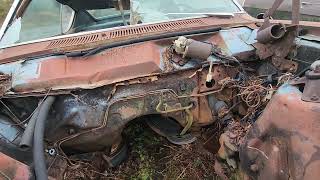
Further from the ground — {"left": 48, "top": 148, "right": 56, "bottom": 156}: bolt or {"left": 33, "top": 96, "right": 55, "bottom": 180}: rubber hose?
{"left": 33, "top": 96, "right": 55, "bottom": 180}: rubber hose

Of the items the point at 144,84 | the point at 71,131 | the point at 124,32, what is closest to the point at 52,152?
the point at 71,131

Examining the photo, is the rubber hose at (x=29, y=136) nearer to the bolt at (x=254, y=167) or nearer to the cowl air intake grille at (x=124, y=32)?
the cowl air intake grille at (x=124, y=32)

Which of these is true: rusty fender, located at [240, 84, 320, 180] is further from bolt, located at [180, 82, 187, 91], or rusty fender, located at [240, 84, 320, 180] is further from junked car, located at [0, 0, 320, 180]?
bolt, located at [180, 82, 187, 91]

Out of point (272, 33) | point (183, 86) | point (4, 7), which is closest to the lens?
point (272, 33)

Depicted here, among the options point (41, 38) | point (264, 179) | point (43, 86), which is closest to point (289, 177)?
point (264, 179)

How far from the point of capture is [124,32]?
11.6 feet

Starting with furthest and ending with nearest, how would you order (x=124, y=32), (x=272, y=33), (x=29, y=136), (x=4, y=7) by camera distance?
(x=4, y=7) < (x=124, y=32) < (x=272, y=33) < (x=29, y=136)

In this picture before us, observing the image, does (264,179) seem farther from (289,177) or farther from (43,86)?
(43,86)

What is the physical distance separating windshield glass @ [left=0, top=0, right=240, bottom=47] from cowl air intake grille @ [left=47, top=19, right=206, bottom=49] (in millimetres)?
224

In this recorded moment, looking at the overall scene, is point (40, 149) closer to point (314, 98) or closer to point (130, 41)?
point (130, 41)

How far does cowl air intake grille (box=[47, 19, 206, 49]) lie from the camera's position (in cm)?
347

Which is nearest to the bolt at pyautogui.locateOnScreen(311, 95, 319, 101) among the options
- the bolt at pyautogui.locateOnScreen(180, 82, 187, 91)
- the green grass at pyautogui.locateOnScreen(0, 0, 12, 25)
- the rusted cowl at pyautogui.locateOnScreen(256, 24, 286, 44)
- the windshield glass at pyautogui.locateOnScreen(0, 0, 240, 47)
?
the rusted cowl at pyautogui.locateOnScreen(256, 24, 286, 44)

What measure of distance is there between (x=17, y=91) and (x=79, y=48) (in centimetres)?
57

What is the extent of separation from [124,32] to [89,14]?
117cm
